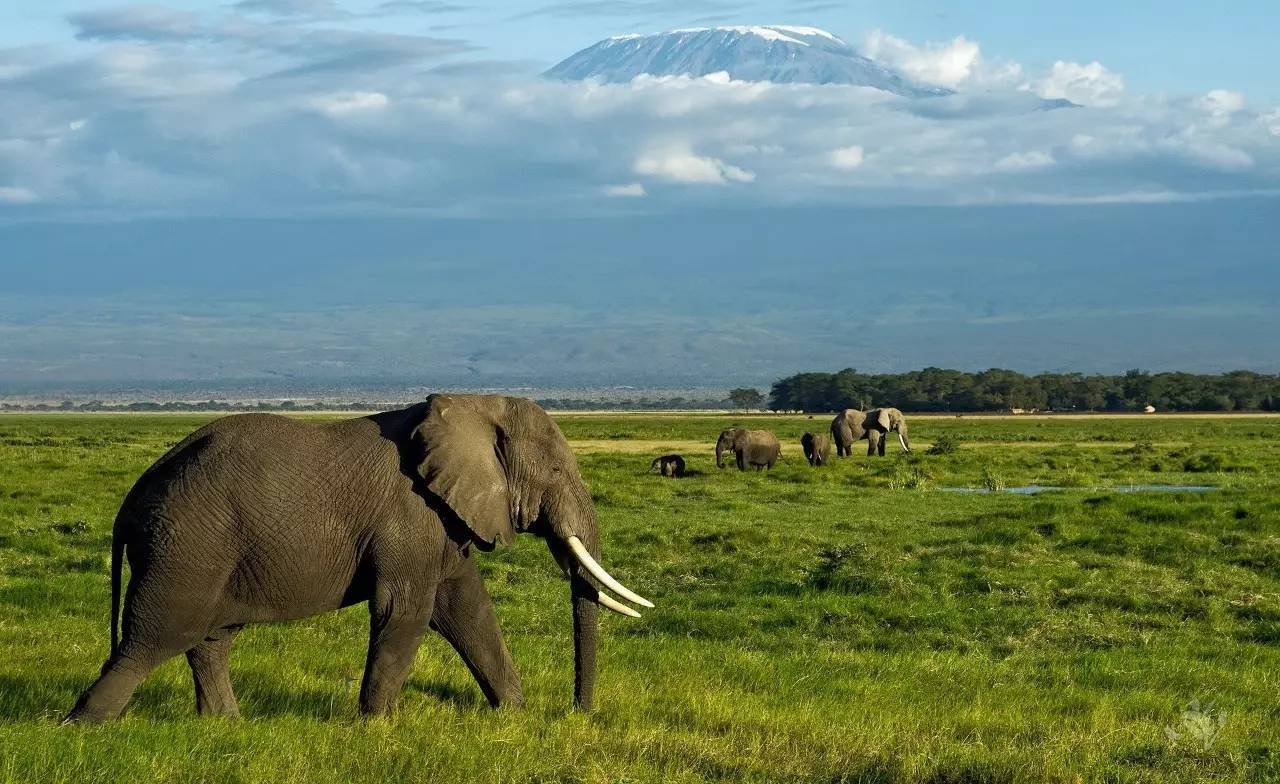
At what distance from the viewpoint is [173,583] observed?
373 inches

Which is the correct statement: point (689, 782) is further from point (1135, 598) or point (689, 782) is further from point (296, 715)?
point (1135, 598)

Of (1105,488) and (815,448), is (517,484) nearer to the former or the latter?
(1105,488)

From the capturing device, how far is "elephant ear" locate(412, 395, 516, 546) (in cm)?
995

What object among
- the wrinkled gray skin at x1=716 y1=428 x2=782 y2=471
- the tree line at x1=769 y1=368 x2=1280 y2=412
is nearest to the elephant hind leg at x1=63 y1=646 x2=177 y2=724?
the wrinkled gray skin at x1=716 y1=428 x2=782 y2=471

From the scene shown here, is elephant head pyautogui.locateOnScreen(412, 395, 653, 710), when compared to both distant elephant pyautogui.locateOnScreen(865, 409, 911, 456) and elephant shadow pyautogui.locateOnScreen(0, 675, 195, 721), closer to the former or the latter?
elephant shadow pyautogui.locateOnScreen(0, 675, 195, 721)

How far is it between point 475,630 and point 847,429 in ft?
146

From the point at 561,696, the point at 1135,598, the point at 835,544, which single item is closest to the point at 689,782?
the point at 561,696

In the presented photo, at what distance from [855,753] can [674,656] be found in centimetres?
410

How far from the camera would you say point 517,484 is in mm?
10461

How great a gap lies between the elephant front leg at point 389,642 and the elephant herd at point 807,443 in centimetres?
3115

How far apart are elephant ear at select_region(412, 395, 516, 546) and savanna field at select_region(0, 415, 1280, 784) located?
1.42 meters

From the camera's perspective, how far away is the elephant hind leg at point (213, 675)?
407 inches

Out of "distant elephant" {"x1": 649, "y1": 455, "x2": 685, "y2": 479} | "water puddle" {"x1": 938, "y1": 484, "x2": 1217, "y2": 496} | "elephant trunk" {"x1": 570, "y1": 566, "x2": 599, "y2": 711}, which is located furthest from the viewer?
"distant elephant" {"x1": 649, "y1": 455, "x2": 685, "y2": 479}

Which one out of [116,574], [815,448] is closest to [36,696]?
[116,574]
